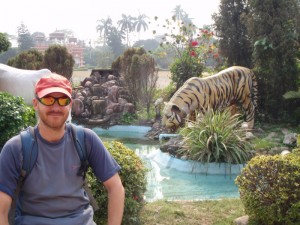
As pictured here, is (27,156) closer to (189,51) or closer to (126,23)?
(189,51)

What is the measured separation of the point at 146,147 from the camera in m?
10.1

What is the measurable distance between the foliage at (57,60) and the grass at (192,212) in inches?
496

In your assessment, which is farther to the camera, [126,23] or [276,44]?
[126,23]

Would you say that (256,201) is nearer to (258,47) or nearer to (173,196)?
(173,196)

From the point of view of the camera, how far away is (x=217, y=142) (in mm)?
7070

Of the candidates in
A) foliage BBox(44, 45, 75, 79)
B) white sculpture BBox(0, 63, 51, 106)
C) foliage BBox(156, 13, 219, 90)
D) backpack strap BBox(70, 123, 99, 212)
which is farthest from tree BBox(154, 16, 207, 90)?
backpack strap BBox(70, 123, 99, 212)

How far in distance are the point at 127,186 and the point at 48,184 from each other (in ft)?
5.68

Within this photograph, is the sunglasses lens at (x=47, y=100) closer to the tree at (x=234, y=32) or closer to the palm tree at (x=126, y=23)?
the tree at (x=234, y=32)

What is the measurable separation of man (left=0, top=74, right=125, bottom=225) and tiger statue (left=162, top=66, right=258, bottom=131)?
6.05m

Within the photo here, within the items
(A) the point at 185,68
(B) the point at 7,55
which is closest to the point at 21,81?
(A) the point at 185,68

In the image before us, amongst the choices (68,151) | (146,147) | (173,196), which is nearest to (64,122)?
(68,151)

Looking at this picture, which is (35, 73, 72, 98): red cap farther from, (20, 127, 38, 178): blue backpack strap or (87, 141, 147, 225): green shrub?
(87, 141, 147, 225): green shrub

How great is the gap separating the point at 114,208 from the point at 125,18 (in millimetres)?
69311

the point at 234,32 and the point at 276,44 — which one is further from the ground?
the point at 234,32
